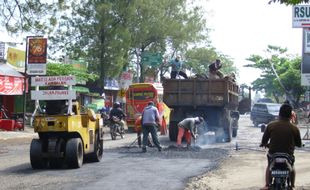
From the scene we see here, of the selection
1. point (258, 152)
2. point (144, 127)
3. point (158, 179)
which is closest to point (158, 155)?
point (144, 127)

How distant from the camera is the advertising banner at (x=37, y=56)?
Answer: 29250mm

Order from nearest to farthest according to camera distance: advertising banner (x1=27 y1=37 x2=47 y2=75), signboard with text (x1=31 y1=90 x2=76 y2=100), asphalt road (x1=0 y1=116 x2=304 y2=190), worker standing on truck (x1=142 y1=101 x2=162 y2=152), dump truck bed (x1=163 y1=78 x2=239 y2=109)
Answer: asphalt road (x1=0 y1=116 x2=304 y2=190), signboard with text (x1=31 y1=90 x2=76 y2=100), worker standing on truck (x1=142 y1=101 x2=162 y2=152), dump truck bed (x1=163 y1=78 x2=239 y2=109), advertising banner (x1=27 y1=37 x2=47 y2=75)

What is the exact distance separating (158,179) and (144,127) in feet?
22.3

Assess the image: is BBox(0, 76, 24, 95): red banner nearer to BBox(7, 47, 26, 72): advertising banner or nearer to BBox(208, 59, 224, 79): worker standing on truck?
BBox(7, 47, 26, 72): advertising banner

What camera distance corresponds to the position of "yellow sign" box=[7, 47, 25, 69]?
116ft

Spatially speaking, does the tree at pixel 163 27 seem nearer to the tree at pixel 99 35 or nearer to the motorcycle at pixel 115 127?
the tree at pixel 99 35

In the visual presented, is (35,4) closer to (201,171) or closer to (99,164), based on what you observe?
(99,164)

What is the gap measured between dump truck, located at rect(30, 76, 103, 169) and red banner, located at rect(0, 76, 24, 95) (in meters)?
16.4

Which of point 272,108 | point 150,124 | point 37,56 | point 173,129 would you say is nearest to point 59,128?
point 150,124

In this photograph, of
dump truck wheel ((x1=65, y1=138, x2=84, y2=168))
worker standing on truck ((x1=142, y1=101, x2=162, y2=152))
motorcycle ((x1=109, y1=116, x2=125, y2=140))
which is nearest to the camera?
dump truck wheel ((x1=65, y1=138, x2=84, y2=168))

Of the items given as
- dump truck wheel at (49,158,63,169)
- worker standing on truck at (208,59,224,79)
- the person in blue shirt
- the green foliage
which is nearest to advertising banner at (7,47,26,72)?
the green foliage

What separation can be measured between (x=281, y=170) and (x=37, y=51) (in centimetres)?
2273

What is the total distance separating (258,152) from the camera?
61.2 ft

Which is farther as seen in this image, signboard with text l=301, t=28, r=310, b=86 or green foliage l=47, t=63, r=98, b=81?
green foliage l=47, t=63, r=98, b=81
